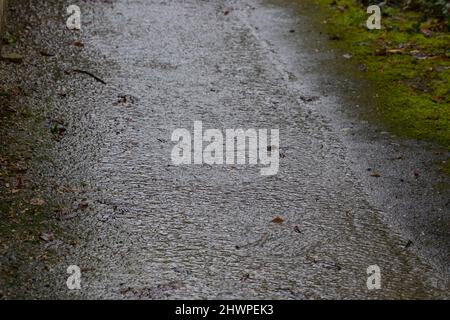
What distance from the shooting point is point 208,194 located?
5.58 meters

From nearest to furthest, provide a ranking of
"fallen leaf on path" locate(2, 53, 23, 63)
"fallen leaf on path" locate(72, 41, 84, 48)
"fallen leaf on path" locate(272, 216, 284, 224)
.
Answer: "fallen leaf on path" locate(272, 216, 284, 224) < "fallen leaf on path" locate(2, 53, 23, 63) < "fallen leaf on path" locate(72, 41, 84, 48)

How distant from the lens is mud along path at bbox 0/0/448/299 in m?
4.60

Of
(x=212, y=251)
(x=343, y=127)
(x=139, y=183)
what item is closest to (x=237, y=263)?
(x=212, y=251)

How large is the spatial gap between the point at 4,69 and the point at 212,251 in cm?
363

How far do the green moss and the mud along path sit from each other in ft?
2.38

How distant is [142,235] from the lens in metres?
5.02

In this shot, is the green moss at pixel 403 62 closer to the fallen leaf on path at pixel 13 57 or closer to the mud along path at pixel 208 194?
the mud along path at pixel 208 194

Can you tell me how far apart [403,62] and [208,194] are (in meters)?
3.49

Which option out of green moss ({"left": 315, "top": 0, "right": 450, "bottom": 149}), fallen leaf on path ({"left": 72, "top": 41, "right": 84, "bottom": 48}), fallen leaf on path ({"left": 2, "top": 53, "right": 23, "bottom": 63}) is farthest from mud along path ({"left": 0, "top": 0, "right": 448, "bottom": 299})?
green moss ({"left": 315, "top": 0, "right": 450, "bottom": 149})

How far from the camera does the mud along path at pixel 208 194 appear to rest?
460cm

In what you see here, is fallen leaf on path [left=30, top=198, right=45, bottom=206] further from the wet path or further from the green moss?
the green moss

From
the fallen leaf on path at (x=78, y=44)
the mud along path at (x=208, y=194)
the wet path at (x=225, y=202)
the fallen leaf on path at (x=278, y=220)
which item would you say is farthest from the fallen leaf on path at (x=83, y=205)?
the fallen leaf on path at (x=78, y=44)

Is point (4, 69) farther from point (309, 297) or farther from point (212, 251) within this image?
point (309, 297)
